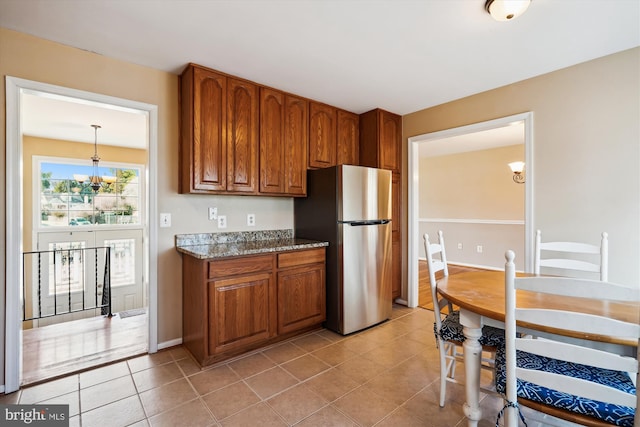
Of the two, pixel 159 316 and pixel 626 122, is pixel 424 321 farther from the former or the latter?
pixel 159 316

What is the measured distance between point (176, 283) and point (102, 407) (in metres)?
0.99

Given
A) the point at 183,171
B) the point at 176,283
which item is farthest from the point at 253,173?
the point at 176,283

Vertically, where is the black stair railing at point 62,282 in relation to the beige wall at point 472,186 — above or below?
below

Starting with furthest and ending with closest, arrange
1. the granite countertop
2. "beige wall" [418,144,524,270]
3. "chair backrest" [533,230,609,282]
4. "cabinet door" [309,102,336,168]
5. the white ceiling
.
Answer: "beige wall" [418,144,524,270]
"cabinet door" [309,102,336,168]
the granite countertop
"chair backrest" [533,230,609,282]
the white ceiling

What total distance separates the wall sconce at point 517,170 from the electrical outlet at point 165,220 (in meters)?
4.94

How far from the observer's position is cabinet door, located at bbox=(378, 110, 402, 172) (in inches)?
138

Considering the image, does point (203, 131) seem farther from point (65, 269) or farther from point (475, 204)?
point (475, 204)

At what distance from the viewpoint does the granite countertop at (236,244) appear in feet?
7.63

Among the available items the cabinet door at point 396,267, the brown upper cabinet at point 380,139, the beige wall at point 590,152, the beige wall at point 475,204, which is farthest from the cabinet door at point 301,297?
the beige wall at point 475,204

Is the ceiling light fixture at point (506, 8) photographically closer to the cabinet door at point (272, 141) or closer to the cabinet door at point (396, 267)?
the cabinet door at point (272, 141)

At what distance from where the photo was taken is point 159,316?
2.50 m

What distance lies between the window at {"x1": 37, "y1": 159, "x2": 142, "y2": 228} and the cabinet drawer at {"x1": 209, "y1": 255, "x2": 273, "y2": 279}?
3.80 m

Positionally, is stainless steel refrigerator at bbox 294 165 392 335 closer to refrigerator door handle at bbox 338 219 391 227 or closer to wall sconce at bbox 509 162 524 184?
refrigerator door handle at bbox 338 219 391 227

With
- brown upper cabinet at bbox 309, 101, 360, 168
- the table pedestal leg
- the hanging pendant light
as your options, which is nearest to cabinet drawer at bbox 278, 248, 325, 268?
brown upper cabinet at bbox 309, 101, 360, 168
